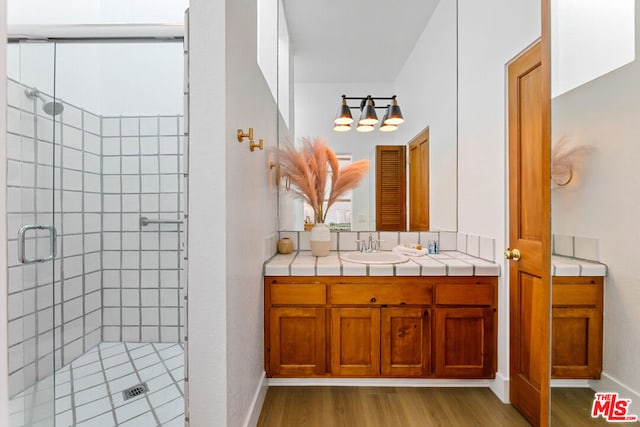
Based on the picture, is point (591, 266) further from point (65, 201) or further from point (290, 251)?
point (65, 201)

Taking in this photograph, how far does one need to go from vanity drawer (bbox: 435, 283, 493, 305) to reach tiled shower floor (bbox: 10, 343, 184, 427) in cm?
163

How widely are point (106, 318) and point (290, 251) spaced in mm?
1395

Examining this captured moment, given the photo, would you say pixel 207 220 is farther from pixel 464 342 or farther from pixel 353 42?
pixel 353 42

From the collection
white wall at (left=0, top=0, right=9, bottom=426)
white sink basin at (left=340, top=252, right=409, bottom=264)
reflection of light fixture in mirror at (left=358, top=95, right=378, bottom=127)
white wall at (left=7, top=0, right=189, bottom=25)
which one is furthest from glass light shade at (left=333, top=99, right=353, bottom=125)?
white wall at (left=0, top=0, right=9, bottom=426)

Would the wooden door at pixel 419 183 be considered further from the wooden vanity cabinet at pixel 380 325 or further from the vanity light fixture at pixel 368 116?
the wooden vanity cabinet at pixel 380 325

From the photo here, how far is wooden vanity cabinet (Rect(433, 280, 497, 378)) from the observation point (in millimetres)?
2070

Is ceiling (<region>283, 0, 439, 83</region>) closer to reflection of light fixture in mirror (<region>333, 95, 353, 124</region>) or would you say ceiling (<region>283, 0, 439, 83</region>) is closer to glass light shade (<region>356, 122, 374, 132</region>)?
reflection of light fixture in mirror (<region>333, 95, 353, 124</region>)

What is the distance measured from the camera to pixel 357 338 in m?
2.09

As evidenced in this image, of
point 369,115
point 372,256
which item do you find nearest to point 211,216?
point 372,256

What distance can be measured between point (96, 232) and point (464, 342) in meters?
2.60

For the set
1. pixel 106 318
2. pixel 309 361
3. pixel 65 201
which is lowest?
pixel 309 361

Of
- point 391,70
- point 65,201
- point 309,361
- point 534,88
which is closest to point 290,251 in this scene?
point 309,361

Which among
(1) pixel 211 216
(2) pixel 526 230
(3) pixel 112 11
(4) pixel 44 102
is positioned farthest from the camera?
(3) pixel 112 11

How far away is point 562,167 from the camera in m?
1.05
